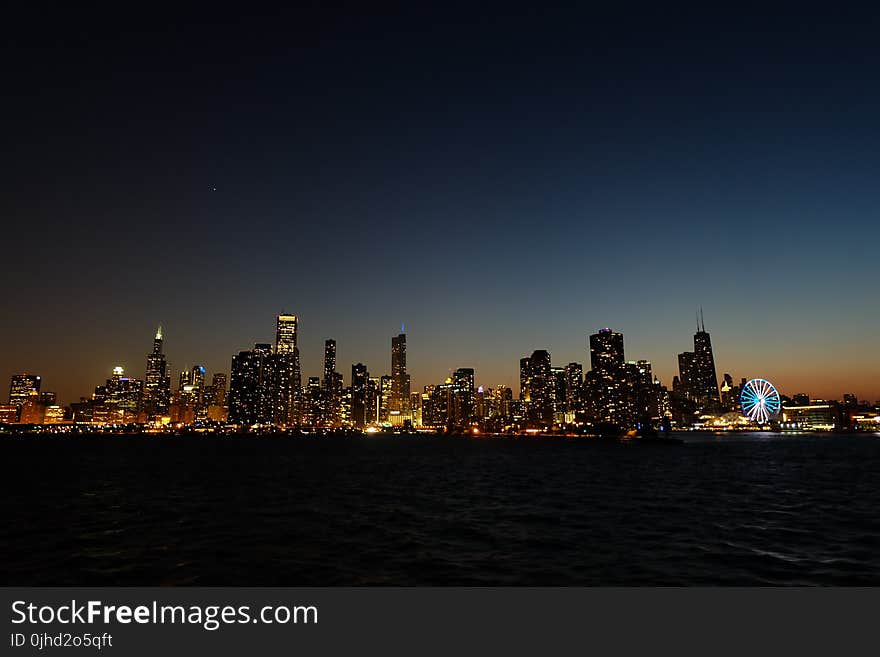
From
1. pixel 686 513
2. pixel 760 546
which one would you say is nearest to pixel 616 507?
pixel 686 513

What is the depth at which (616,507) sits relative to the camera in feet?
127

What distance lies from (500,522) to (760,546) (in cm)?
1307

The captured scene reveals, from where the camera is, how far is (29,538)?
2811 centimetres

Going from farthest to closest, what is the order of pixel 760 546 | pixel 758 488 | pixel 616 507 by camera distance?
pixel 758 488
pixel 616 507
pixel 760 546
